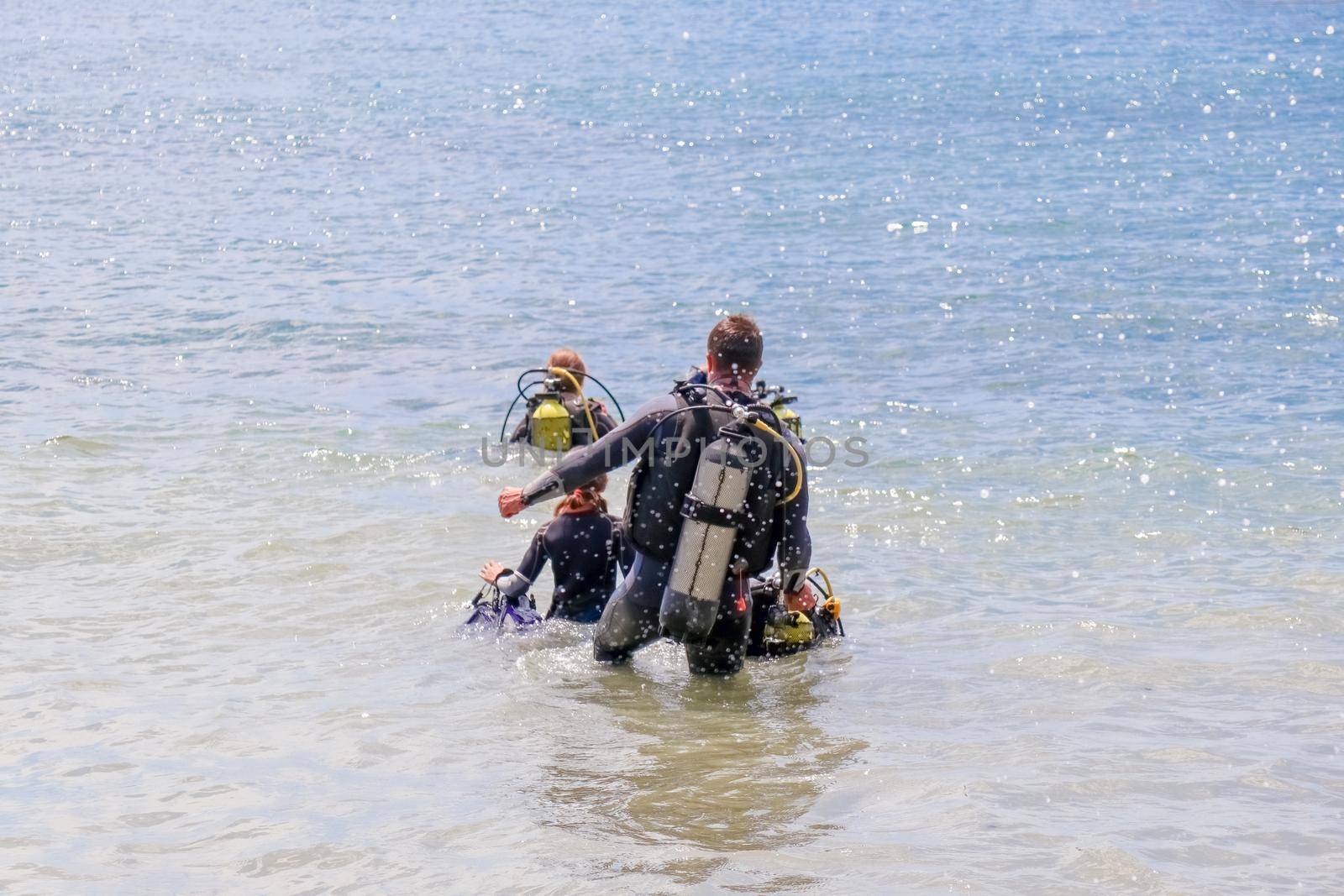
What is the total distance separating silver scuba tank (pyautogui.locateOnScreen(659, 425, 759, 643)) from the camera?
245 inches

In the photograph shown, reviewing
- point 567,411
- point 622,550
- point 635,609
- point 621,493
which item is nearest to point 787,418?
point 635,609

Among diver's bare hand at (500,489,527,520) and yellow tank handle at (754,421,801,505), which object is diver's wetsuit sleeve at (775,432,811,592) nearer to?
yellow tank handle at (754,421,801,505)

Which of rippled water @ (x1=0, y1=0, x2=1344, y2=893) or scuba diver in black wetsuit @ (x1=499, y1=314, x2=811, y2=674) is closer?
rippled water @ (x1=0, y1=0, x2=1344, y2=893)

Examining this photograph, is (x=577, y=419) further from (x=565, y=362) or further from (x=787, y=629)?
(x=787, y=629)

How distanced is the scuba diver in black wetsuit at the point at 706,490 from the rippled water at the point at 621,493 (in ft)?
2.07

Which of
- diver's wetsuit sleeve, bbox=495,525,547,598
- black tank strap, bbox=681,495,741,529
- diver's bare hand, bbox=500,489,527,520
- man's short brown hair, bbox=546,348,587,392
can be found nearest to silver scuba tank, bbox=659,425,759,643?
black tank strap, bbox=681,495,741,529

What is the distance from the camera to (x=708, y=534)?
630 cm

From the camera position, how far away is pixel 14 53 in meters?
47.0

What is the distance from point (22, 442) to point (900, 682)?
27.2 ft

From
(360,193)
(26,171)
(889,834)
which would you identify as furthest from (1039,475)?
(26,171)

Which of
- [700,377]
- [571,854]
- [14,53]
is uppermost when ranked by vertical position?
[14,53]

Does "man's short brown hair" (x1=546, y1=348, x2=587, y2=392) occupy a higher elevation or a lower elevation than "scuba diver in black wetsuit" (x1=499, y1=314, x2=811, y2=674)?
higher

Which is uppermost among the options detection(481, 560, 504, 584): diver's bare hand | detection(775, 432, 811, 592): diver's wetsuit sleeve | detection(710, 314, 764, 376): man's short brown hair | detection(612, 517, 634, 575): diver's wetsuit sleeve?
detection(710, 314, 764, 376): man's short brown hair

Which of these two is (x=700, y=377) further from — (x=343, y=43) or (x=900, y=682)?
(x=343, y=43)
